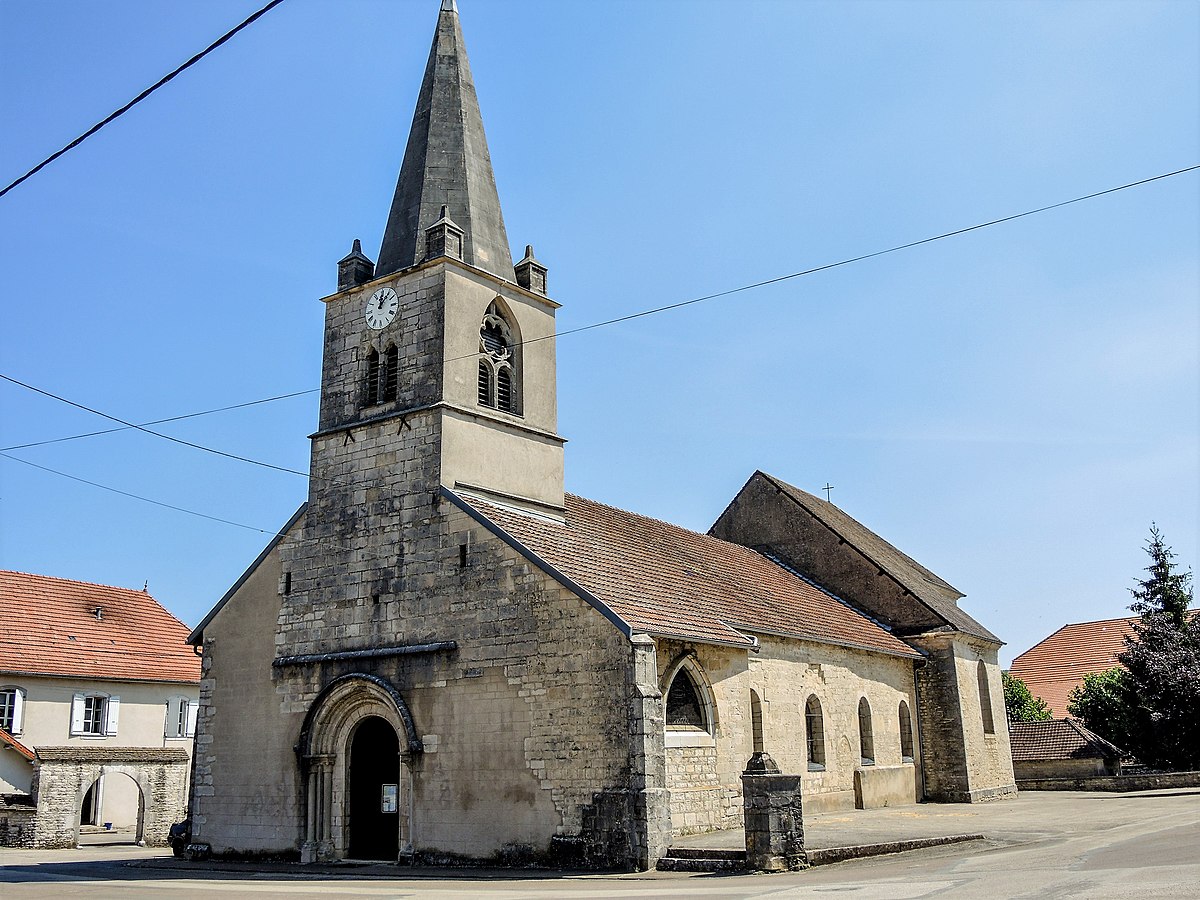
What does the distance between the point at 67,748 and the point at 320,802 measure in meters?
12.2

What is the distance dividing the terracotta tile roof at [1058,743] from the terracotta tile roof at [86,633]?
100 feet

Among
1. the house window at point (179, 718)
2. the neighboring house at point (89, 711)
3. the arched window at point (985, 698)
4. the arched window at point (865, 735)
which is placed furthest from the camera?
the house window at point (179, 718)

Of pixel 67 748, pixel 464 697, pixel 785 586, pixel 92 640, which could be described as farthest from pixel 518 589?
pixel 92 640

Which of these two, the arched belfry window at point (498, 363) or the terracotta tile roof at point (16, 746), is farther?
the terracotta tile roof at point (16, 746)

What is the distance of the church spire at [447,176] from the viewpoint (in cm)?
2281

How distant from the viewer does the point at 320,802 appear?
20453 millimetres

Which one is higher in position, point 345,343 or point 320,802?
point 345,343

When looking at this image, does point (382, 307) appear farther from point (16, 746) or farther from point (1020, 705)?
point (1020, 705)

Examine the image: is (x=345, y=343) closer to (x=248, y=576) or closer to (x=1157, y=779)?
(x=248, y=576)

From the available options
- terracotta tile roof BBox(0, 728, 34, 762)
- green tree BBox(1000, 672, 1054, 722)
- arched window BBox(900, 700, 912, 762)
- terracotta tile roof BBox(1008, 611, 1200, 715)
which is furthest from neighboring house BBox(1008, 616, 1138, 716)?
terracotta tile roof BBox(0, 728, 34, 762)

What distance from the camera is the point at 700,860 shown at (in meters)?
15.9

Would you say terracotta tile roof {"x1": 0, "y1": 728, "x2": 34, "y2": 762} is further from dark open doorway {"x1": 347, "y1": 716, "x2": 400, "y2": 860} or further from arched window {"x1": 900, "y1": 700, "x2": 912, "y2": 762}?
arched window {"x1": 900, "y1": 700, "x2": 912, "y2": 762}

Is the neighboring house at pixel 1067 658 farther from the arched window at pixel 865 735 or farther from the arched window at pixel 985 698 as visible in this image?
the arched window at pixel 865 735

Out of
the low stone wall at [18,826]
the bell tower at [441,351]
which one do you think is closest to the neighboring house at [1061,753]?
the bell tower at [441,351]
